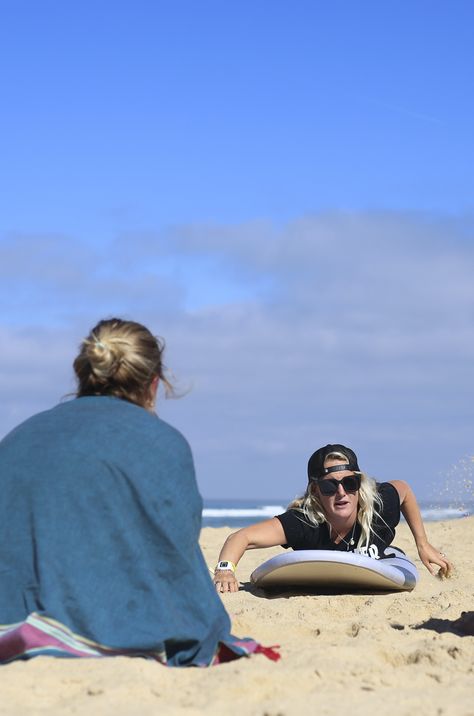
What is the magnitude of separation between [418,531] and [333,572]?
0.83m

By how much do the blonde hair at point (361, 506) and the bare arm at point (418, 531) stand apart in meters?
0.27

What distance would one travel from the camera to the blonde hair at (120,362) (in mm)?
3631

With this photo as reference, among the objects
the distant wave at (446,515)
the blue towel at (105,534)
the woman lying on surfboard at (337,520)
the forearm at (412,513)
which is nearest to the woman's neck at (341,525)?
the woman lying on surfboard at (337,520)

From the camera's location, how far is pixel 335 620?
5289 millimetres

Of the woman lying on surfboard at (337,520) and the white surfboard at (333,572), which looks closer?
the white surfboard at (333,572)

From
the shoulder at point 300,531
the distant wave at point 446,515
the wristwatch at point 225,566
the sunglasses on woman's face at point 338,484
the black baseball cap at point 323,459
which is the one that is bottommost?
the distant wave at point 446,515

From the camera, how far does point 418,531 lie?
21.3ft

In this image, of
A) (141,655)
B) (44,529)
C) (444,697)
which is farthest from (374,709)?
(44,529)

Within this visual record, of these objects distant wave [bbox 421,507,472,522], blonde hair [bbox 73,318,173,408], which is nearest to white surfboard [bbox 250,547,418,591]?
blonde hair [bbox 73,318,173,408]

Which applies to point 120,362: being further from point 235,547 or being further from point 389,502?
point 389,502

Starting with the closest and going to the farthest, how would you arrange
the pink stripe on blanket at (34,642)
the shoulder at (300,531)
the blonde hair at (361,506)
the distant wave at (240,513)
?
1. the pink stripe on blanket at (34,642)
2. the blonde hair at (361,506)
3. the shoulder at (300,531)
4. the distant wave at (240,513)

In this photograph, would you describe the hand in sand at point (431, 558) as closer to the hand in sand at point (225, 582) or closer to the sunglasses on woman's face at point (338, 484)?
the sunglasses on woman's face at point (338, 484)

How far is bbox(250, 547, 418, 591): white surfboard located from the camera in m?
5.84

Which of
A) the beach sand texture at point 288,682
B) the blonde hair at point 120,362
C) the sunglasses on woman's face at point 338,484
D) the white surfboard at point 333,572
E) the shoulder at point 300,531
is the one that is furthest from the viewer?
the shoulder at point 300,531
